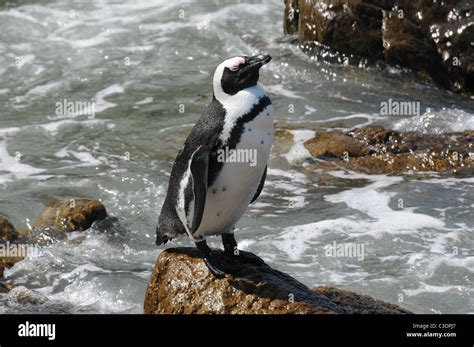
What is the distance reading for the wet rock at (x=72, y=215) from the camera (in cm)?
834

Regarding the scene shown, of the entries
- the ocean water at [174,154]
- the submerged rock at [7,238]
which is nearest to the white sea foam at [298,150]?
the ocean water at [174,154]

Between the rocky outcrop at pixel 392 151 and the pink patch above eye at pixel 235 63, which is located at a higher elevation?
the pink patch above eye at pixel 235 63

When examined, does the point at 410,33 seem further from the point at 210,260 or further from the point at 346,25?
the point at 210,260

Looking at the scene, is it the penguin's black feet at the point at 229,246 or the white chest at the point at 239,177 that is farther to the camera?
the penguin's black feet at the point at 229,246

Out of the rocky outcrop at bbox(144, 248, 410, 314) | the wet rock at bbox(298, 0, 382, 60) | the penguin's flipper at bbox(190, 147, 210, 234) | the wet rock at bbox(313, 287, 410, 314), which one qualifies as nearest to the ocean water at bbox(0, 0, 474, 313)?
the wet rock at bbox(298, 0, 382, 60)

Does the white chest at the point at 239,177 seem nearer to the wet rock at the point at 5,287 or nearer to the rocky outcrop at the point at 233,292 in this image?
the rocky outcrop at the point at 233,292

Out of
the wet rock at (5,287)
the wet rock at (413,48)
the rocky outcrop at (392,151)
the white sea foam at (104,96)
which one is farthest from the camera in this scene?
the white sea foam at (104,96)

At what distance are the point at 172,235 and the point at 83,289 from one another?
5.36ft

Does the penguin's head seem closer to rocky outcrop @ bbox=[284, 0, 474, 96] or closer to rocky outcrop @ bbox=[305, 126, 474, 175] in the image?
rocky outcrop @ bbox=[305, 126, 474, 175]

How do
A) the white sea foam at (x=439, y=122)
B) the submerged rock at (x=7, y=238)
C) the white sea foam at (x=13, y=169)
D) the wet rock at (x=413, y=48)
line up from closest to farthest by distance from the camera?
the submerged rock at (x=7, y=238), the white sea foam at (x=13, y=169), the white sea foam at (x=439, y=122), the wet rock at (x=413, y=48)

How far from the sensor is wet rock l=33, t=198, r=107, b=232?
834 cm

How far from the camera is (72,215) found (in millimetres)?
8359

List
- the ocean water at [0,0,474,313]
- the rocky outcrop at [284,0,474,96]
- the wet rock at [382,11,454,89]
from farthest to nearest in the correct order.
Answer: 1. the wet rock at [382,11,454,89]
2. the rocky outcrop at [284,0,474,96]
3. the ocean water at [0,0,474,313]

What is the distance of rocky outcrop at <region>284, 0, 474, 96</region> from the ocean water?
0.70 feet
